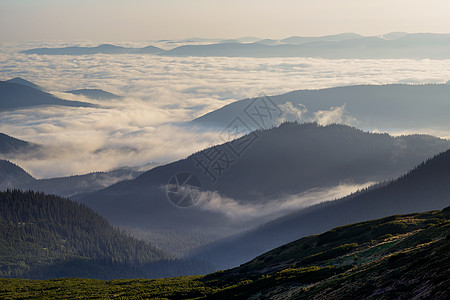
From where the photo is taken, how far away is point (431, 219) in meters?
96.5

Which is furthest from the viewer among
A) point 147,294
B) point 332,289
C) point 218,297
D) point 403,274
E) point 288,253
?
point 288,253

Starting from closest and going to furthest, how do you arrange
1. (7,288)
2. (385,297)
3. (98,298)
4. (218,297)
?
(385,297)
(218,297)
(98,298)
(7,288)

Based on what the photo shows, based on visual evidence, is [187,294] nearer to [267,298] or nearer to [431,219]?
[267,298]

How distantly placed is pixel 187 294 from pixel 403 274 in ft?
146

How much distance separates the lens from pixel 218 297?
73.9 meters

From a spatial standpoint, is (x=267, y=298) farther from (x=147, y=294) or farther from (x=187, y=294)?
(x=147, y=294)

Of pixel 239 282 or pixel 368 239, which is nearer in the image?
pixel 239 282

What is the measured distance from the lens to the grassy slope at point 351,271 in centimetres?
4466

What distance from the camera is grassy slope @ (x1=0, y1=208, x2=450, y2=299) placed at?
44656 millimetres

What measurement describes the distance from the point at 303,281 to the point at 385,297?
23.6 metres

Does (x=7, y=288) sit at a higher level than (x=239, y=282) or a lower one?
higher

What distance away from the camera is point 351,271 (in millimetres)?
62031

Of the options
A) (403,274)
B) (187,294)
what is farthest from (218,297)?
(403,274)

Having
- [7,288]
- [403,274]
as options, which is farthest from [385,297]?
[7,288]
